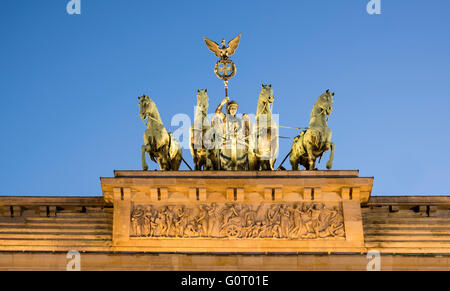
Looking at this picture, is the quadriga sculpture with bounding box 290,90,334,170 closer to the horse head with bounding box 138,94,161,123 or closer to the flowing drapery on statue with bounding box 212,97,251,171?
the flowing drapery on statue with bounding box 212,97,251,171

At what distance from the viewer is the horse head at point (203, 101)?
33062 mm

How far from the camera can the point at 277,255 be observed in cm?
2936

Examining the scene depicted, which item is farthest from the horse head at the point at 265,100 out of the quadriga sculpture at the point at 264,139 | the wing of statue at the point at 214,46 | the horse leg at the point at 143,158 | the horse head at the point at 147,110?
the horse leg at the point at 143,158

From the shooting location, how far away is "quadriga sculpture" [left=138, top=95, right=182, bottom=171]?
3219 centimetres

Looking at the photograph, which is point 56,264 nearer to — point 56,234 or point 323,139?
point 56,234

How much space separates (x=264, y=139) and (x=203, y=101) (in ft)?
6.87

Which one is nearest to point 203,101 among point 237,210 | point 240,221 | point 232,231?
point 237,210

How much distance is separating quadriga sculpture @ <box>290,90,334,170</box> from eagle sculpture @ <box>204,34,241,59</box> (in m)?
3.62

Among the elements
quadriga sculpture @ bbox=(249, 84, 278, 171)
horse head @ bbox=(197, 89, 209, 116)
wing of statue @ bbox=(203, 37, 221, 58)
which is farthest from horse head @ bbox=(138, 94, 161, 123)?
wing of statue @ bbox=(203, 37, 221, 58)

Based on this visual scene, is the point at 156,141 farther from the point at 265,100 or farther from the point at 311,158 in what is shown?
the point at 311,158

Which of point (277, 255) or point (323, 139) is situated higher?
point (323, 139)
